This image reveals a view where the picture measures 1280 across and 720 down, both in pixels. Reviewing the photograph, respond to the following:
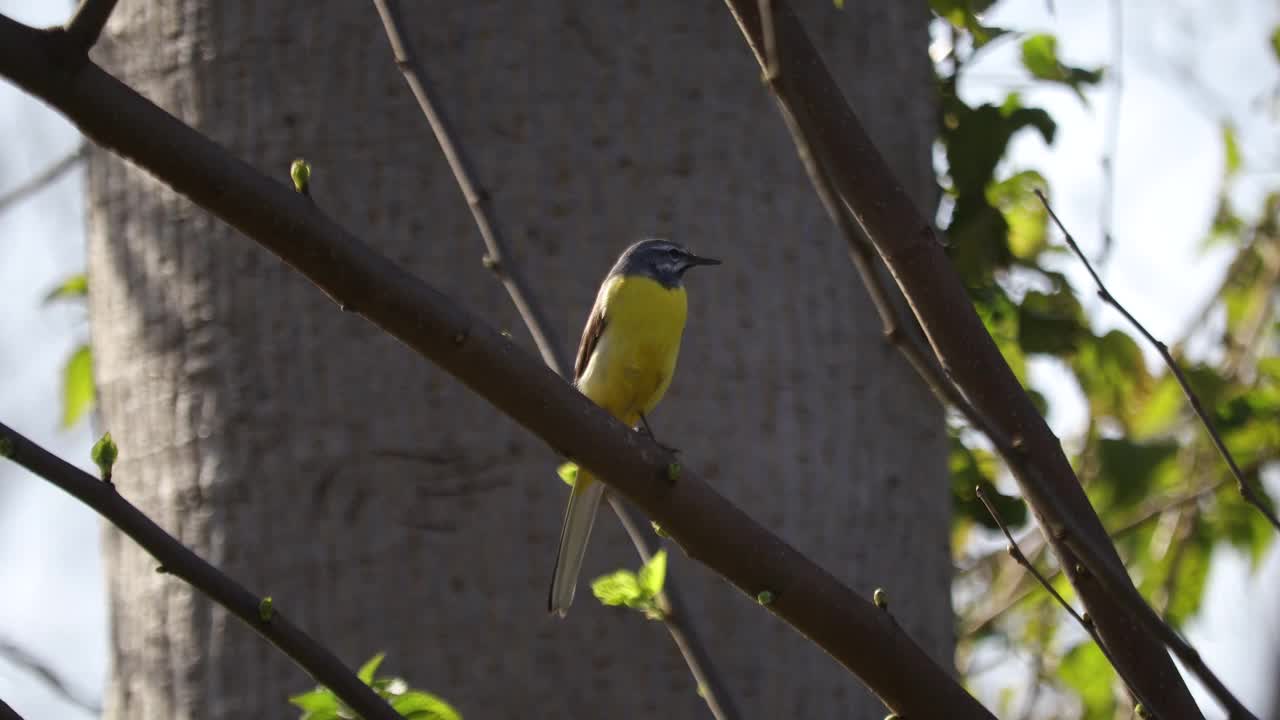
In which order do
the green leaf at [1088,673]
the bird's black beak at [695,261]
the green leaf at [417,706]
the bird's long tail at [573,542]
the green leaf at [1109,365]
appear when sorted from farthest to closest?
the green leaf at [1088,673] < the green leaf at [1109,365] < the bird's black beak at [695,261] < the bird's long tail at [573,542] < the green leaf at [417,706]

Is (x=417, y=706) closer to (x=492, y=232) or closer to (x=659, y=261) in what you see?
(x=492, y=232)

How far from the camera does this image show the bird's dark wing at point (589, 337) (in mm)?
2792

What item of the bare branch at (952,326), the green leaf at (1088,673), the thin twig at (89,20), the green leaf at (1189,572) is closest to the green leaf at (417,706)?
the bare branch at (952,326)

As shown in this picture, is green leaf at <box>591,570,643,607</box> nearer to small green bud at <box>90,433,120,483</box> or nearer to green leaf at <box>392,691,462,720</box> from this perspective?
green leaf at <box>392,691,462,720</box>

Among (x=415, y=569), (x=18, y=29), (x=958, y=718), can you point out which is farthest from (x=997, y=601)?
(x=18, y=29)

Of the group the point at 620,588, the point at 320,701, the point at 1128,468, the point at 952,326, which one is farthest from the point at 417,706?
the point at 1128,468

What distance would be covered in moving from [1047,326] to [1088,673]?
158 cm

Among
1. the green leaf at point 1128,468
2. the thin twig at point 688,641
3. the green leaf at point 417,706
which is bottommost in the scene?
the green leaf at point 417,706

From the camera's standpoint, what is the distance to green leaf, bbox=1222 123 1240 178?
230 inches

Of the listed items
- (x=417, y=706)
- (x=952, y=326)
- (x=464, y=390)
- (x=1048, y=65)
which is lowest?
(x=417, y=706)

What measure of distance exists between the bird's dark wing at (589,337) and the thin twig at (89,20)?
1.32m

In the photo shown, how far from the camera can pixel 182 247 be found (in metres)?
2.76

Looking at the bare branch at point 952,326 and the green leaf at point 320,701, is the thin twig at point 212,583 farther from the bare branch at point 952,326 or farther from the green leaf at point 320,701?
the bare branch at point 952,326

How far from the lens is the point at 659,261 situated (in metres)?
3.06
